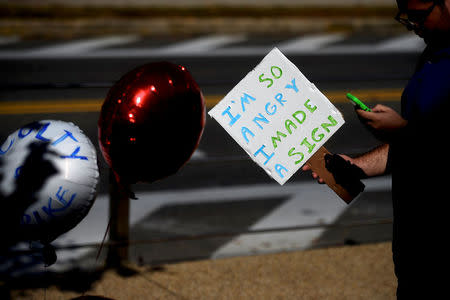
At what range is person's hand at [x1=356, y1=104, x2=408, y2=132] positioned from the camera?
2.33m

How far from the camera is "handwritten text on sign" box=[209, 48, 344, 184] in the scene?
266 centimetres

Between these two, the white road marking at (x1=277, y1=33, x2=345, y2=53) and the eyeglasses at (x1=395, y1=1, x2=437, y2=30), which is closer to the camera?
the eyeglasses at (x1=395, y1=1, x2=437, y2=30)

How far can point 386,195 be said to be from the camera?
6.68 meters

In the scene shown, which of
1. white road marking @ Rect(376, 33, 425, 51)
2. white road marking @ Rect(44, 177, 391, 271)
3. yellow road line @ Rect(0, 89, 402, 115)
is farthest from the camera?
white road marking @ Rect(376, 33, 425, 51)

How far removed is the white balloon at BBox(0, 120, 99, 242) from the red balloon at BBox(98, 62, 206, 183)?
19 centimetres

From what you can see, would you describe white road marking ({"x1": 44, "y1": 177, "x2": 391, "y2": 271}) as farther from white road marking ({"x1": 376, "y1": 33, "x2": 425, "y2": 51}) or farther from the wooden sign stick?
white road marking ({"x1": 376, "y1": 33, "x2": 425, "y2": 51})

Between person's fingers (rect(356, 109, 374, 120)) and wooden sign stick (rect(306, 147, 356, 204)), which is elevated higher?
person's fingers (rect(356, 109, 374, 120))

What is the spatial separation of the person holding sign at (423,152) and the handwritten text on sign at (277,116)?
31cm

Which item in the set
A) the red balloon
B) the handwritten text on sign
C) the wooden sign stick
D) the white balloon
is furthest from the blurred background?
the wooden sign stick

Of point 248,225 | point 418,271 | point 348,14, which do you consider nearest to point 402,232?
point 418,271

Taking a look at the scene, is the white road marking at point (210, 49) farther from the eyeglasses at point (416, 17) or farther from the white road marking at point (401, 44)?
the eyeglasses at point (416, 17)

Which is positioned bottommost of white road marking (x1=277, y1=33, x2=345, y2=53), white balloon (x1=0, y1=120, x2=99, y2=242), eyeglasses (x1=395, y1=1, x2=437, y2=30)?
white road marking (x1=277, y1=33, x2=345, y2=53)

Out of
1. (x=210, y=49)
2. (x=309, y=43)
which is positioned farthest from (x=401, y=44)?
(x=210, y=49)

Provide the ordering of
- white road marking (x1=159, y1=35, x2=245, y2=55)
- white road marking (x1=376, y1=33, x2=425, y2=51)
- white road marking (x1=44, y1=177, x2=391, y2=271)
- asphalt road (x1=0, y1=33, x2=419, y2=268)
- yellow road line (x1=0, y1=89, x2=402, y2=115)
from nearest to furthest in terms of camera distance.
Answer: white road marking (x1=44, y1=177, x2=391, y2=271) → asphalt road (x1=0, y1=33, x2=419, y2=268) → yellow road line (x1=0, y1=89, x2=402, y2=115) → white road marking (x1=159, y1=35, x2=245, y2=55) → white road marking (x1=376, y1=33, x2=425, y2=51)
